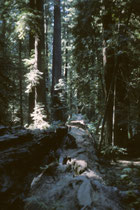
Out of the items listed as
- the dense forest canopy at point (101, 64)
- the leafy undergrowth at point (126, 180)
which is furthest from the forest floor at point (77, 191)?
the dense forest canopy at point (101, 64)

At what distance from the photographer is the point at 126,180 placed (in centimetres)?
416

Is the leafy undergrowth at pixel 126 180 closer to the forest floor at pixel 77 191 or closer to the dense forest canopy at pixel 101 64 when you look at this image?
the forest floor at pixel 77 191

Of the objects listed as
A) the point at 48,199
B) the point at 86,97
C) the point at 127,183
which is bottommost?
the point at 127,183

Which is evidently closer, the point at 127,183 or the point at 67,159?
the point at 127,183

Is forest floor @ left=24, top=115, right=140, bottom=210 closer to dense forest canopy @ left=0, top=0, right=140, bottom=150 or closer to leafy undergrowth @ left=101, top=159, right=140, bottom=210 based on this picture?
leafy undergrowth @ left=101, top=159, right=140, bottom=210

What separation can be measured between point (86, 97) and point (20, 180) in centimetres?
576

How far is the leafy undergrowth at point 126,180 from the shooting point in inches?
109

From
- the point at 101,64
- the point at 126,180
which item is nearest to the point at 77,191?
the point at 126,180

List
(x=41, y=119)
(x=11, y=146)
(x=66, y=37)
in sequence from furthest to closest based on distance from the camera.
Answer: (x=66, y=37) → (x=41, y=119) → (x=11, y=146)

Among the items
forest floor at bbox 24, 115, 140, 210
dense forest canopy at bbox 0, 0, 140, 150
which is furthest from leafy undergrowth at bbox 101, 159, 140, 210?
dense forest canopy at bbox 0, 0, 140, 150

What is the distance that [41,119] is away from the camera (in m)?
8.14

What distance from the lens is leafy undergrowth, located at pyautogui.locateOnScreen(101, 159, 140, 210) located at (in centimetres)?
276

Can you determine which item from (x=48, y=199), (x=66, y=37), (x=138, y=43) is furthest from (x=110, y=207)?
(x=66, y=37)

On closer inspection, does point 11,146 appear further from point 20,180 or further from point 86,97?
point 86,97
